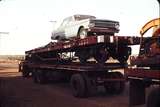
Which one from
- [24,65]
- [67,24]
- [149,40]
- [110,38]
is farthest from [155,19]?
[24,65]

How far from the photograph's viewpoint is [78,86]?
14.4 m

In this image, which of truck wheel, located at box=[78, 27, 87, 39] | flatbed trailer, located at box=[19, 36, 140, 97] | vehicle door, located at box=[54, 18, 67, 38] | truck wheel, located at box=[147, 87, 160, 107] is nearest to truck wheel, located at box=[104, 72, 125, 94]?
flatbed trailer, located at box=[19, 36, 140, 97]

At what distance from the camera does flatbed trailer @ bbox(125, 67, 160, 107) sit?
320 inches

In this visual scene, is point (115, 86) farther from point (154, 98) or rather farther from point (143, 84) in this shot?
point (154, 98)

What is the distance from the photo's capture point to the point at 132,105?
31.4ft

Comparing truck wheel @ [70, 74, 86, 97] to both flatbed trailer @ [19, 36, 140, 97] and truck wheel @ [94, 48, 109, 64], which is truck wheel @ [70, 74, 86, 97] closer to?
flatbed trailer @ [19, 36, 140, 97]

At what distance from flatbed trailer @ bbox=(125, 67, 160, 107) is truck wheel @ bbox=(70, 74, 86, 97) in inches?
188

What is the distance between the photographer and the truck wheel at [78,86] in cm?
1416

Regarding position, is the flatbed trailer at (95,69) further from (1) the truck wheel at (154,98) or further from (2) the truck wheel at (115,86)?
(1) the truck wheel at (154,98)

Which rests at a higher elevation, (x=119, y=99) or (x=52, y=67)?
(x=52, y=67)

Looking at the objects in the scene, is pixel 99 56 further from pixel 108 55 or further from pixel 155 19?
pixel 155 19

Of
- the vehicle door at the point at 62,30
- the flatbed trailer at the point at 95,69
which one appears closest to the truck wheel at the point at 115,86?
the flatbed trailer at the point at 95,69

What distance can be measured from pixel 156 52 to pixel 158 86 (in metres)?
0.96

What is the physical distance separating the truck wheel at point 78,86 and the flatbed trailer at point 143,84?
15.6 feet
